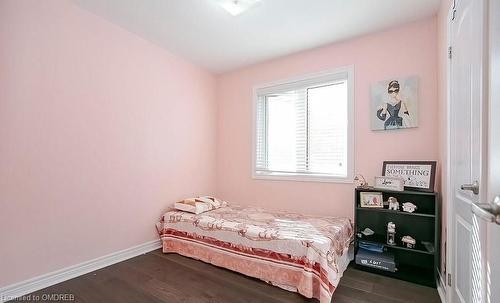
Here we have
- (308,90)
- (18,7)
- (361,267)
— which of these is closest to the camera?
(18,7)

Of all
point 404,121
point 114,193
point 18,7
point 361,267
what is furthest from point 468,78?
point 18,7

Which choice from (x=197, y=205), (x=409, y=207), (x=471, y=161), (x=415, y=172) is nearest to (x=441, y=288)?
(x=409, y=207)

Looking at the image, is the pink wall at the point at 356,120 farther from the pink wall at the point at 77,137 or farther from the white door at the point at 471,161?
the pink wall at the point at 77,137

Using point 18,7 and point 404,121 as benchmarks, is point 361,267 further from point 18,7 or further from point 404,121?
point 18,7

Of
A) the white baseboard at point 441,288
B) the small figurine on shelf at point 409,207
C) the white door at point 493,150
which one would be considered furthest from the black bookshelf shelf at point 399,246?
the white door at point 493,150

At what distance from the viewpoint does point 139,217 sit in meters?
2.66

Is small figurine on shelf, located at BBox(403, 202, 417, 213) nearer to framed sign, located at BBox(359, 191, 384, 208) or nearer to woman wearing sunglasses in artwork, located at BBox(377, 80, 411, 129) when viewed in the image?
framed sign, located at BBox(359, 191, 384, 208)

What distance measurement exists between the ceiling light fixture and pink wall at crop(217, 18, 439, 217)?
1.12 m

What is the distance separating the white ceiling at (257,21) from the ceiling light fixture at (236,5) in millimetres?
54

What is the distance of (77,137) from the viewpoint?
2.14 meters

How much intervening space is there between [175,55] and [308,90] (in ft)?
5.97

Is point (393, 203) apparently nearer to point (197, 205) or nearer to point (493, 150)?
point (493, 150)

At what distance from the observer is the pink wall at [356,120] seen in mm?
2301

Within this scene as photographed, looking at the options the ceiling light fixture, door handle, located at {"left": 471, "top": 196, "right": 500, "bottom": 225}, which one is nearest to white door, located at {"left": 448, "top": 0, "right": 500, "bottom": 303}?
door handle, located at {"left": 471, "top": 196, "right": 500, "bottom": 225}
